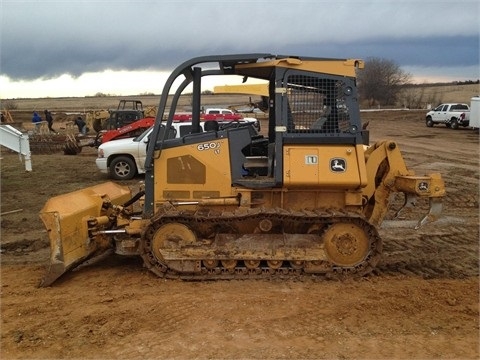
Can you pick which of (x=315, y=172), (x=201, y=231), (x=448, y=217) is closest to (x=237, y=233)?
(x=201, y=231)

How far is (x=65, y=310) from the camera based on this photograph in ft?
19.0

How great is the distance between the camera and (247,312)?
18.4 ft


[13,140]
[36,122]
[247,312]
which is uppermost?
[13,140]

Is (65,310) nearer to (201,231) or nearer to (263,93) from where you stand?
(201,231)

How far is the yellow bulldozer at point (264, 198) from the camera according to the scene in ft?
21.4

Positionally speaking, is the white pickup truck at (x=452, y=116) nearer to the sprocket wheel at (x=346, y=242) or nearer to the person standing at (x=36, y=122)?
the person standing at (x=36, y=122)

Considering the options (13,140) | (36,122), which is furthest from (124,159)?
(36,122)

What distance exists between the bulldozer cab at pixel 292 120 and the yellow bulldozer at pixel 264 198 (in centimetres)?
1

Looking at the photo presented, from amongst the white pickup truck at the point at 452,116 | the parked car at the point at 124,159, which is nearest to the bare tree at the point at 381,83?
the white pickup truck at the point at 452,116

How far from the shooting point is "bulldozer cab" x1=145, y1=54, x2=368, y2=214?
257 inches

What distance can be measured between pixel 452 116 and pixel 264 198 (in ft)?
104

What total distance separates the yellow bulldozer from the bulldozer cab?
0.01 m

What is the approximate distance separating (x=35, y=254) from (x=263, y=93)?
14.7ft

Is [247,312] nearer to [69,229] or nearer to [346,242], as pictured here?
[346,242]
